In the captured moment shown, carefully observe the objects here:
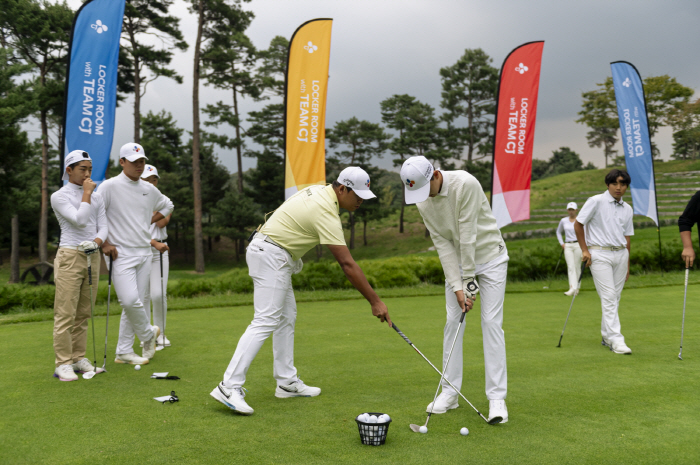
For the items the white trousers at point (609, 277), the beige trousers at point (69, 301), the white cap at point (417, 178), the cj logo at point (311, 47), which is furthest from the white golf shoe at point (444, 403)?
the cj logo at point (311, 47)

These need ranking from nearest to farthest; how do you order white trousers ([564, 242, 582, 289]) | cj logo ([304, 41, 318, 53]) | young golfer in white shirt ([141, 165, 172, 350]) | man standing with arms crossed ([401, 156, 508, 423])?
man standing with arms crossed ([401, 156, 508, 423]), young golfer in white shirt ([141, 165, 172, 350]), white trousers ([564, 242, 582, 289]), cj logo ([304, 41, 318, 53])

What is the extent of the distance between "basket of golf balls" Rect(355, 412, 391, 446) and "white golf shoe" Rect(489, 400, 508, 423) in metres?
0.87

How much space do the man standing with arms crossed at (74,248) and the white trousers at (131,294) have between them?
31cm

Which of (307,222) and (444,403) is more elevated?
(307,222)

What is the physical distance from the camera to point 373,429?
3.18 m

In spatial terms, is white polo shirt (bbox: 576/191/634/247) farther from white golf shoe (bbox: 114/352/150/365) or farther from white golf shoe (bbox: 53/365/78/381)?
white golf shoe (bbox: 53/365/78/381)

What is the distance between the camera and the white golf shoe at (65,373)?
15.6ft

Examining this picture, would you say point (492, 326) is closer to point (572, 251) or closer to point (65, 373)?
point (65, 373)

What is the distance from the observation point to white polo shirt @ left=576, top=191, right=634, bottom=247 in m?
6.27

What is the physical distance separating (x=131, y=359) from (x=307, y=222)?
108 inches

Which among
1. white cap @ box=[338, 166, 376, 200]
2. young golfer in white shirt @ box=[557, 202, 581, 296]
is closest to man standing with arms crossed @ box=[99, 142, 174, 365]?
white cap @ box=[338, 166, 376, 200]

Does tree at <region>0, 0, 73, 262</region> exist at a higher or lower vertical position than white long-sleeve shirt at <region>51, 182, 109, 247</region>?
higher

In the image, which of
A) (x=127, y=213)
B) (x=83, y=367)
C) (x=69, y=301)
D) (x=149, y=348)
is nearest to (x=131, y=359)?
(x=149, y=348)

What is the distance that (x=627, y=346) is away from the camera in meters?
6.06
